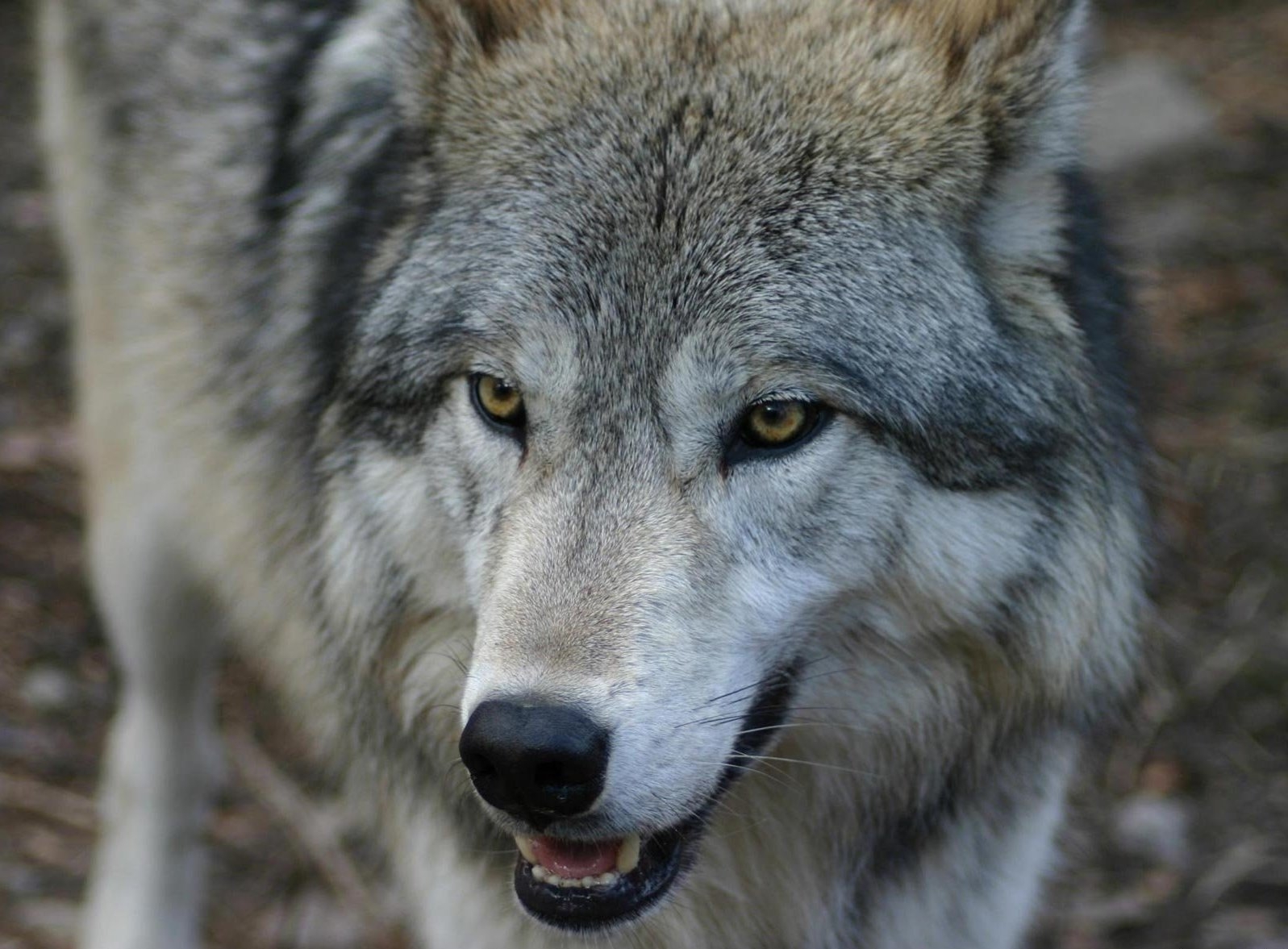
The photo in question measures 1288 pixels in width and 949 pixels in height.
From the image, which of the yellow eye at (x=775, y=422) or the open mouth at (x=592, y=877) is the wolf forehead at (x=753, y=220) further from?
the open mouth at (x=592, y=877)

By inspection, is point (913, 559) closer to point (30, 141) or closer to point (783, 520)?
point (783, 520)

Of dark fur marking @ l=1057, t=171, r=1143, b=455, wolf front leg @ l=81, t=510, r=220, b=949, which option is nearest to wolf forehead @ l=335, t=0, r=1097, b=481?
dark fur marking @ l=1057, t=171, r=1143, b=455

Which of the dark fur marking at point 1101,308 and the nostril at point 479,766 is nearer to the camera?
the nostril at point 479,766

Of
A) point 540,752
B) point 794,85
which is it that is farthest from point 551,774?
point 794,85

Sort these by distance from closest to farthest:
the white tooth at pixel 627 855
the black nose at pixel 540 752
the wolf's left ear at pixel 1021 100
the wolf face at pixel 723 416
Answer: the black nose at pixel 540 752
the wolf face at pixel 723 416
the white tooth at pixel 627 855
the wolf's left ear at pixel 1021 100

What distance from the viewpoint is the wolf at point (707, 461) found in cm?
204

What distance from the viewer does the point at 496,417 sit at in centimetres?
221

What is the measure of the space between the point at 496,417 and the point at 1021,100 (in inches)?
36.5

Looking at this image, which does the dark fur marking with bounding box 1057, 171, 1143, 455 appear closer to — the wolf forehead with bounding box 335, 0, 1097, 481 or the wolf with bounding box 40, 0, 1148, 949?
the wolf with bounding box 40, 0, 1148, 949

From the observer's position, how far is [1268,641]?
4.03 m

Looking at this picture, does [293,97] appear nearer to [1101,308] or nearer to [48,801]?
[1101,308]

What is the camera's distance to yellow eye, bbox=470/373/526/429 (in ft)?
7.14

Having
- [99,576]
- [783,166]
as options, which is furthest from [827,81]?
[99,576]

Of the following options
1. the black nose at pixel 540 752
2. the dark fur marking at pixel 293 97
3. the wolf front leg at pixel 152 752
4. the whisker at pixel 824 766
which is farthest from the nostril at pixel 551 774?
the wolf front leg at pixel 152 752
